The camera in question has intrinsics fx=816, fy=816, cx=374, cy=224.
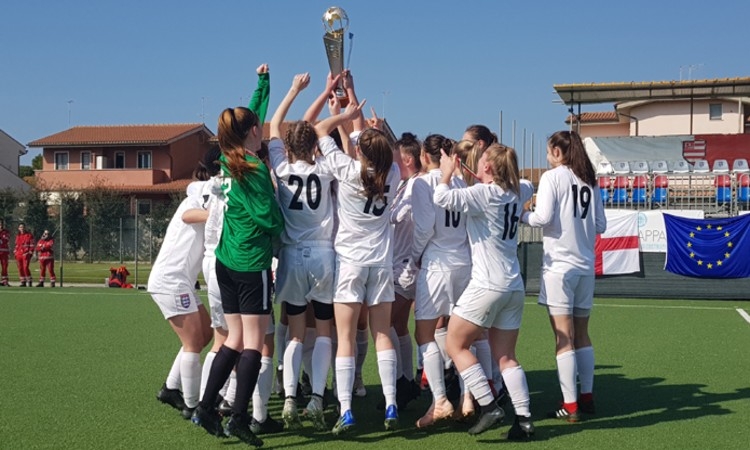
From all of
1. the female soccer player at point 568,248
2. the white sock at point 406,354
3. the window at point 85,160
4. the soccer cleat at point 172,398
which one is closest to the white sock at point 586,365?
the female soccer player at point 568,248

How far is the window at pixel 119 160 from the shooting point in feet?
175

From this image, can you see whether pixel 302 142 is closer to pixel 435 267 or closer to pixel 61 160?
pixel 435 267

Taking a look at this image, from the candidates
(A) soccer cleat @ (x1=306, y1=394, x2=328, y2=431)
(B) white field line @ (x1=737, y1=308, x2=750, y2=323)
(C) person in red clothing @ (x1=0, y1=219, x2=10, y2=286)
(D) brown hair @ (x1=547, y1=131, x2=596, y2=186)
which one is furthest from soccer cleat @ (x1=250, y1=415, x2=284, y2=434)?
(C) person in red clothing @ (x1=0, y1=219, x2=10, y2=286)

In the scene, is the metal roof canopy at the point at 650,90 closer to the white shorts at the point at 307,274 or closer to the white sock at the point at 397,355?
the white sock at the point at 397,355

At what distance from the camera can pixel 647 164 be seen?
2883cm

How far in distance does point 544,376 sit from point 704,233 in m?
12.9

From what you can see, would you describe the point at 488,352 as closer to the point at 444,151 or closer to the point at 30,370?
the point at 444,151

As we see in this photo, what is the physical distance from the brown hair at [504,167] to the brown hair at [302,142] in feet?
4.16

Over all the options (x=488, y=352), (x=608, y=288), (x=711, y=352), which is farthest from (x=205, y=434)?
(x=608, y=288)

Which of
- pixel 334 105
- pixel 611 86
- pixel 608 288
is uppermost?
pixel 611 86

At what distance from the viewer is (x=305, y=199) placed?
5.76 metres

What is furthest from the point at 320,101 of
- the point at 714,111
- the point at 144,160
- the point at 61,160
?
the point at 61,160

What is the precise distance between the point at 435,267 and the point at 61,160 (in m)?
52.8

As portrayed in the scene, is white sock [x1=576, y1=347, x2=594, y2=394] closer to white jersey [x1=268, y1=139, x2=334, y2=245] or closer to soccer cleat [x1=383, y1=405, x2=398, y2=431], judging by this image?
soccer cleat [x1=383, y1=405, x2=398, y2=431]
